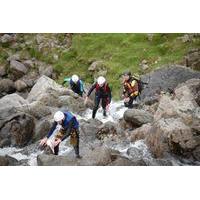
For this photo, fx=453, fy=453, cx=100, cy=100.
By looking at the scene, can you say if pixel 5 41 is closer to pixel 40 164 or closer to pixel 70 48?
pixel 70 48

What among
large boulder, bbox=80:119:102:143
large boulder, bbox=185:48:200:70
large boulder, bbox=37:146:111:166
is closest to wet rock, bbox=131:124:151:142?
large boulder, bbox=80:119:102:143

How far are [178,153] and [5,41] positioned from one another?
1993 centimetres

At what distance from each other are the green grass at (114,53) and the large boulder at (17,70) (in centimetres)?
188

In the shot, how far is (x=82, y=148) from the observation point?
18.2m

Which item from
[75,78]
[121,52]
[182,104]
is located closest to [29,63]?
[121,52]

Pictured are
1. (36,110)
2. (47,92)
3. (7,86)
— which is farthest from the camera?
(7,86)

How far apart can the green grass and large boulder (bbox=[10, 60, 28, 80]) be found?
1.88 meters

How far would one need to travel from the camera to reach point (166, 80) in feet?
77.3

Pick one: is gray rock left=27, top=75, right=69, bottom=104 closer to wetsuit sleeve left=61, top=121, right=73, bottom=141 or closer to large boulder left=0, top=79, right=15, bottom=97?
large boulder left=0, top=79, right=15, bottom=97

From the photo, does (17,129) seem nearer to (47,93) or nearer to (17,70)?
(47,93)

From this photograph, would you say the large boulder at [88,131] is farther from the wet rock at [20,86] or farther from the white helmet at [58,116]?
the wet rock at [20,86]

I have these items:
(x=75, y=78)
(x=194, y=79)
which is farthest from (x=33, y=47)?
(x=194, y=79)

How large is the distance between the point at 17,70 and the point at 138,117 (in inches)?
514

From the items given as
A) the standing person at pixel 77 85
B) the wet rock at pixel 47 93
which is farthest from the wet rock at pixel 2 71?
the standing person at pixel 77 85
